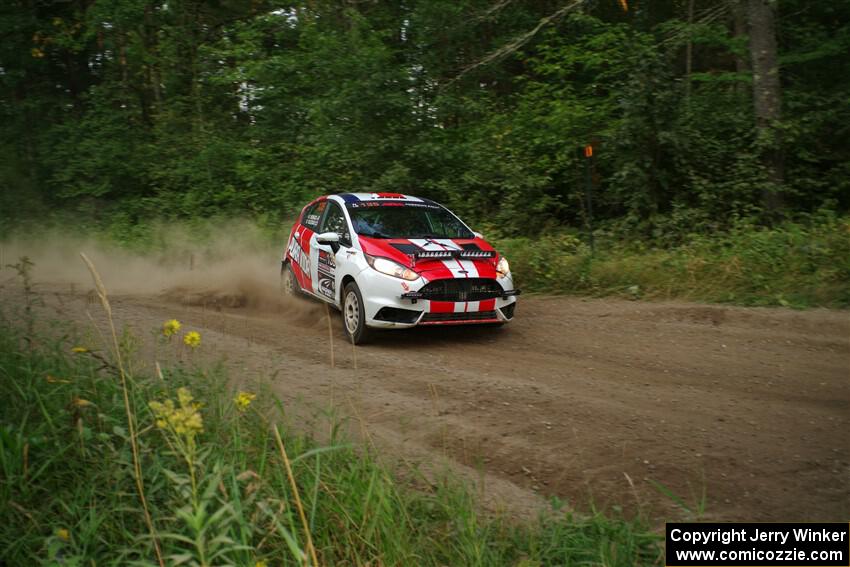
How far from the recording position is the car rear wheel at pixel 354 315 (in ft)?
28.2

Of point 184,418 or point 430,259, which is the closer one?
point 184,418

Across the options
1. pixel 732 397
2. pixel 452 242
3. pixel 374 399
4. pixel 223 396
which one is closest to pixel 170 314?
pixel 452 242

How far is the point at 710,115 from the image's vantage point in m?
15.2

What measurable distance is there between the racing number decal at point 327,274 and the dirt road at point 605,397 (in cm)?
50

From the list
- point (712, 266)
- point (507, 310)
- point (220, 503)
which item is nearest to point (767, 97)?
point (712, 266)

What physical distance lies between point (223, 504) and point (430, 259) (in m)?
5.68

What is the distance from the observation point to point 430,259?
8.59 meters

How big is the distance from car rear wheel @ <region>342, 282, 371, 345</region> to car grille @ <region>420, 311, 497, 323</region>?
0.74 meters

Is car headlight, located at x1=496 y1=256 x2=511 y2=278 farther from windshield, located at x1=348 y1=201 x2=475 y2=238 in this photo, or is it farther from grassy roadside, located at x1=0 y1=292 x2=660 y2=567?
grassy roadside, located at x1=0 y1=292 x2=660 y2=567

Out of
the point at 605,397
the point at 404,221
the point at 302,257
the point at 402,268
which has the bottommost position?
the point at 605,397

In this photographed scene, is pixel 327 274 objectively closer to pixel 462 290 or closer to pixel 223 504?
pixel 462 290

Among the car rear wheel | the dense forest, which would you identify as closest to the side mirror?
the car rear wheel

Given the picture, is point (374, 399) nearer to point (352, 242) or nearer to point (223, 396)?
point (223, 396)

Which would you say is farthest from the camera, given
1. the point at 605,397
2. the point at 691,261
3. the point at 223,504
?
the point at 691,261
